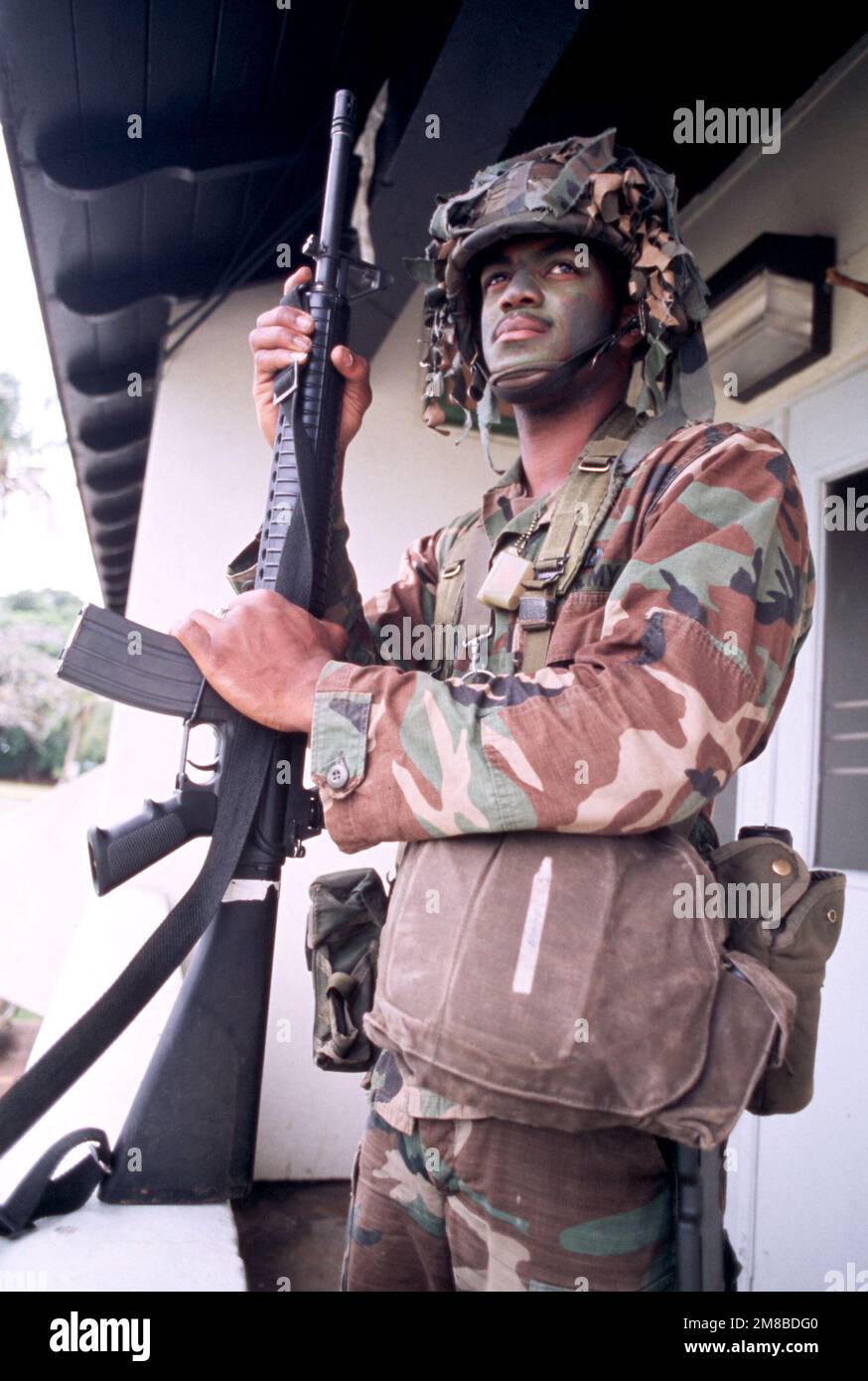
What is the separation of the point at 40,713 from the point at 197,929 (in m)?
32.5

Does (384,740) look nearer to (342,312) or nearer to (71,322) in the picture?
(342,312)

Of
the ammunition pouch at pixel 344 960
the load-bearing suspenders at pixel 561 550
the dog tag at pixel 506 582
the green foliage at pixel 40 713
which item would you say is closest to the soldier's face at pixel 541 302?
the load-bearing suspenders at pixel 561 550

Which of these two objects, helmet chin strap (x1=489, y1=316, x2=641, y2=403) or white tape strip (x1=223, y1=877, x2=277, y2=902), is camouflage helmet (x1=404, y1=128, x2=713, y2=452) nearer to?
helmet chin strap (x1=489, y1=316, x2=641, y2=403)

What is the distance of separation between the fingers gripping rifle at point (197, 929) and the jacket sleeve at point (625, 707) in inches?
13.0

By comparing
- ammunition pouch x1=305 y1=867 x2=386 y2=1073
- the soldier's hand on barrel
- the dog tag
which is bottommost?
ammunition pouch x1=305 y1=867 x2=386 y2=1073

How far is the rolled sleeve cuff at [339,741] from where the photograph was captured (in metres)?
1.12

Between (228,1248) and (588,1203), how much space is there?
29.1 inches

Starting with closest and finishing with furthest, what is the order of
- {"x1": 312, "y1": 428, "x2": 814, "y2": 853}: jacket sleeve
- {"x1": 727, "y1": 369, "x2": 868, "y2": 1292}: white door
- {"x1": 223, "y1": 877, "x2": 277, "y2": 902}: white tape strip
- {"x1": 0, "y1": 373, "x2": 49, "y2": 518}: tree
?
1. {"x1": 312, "y1": 428, "x2": 814, "y2": 853}: jacket sleeve
2. {"x1": 223, "y1": 877, "x2": 277, "y2": 902}: white tape strip
3. {"x1": 727, "y1": 369, "x2": 868, "y2": 1292}: white door
4. {"x1": 0, "y1": 373, "x2": 49, "y2": 518}: tree

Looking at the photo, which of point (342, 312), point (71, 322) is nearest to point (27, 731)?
point (71, 322)

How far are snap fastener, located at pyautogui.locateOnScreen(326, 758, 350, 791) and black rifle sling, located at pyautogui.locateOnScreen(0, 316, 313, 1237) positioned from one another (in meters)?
0.35

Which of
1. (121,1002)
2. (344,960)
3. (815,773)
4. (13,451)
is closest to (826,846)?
(815,773)

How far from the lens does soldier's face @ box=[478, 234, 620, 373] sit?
4.87 ft

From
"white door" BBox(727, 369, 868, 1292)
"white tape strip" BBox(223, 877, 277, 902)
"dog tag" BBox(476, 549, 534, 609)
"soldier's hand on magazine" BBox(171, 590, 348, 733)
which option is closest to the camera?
"soldier's hand on magazine" BBox(171, 590, 348, 733)

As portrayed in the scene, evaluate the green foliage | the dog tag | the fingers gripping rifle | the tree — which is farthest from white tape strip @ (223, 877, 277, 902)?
the green foliage
